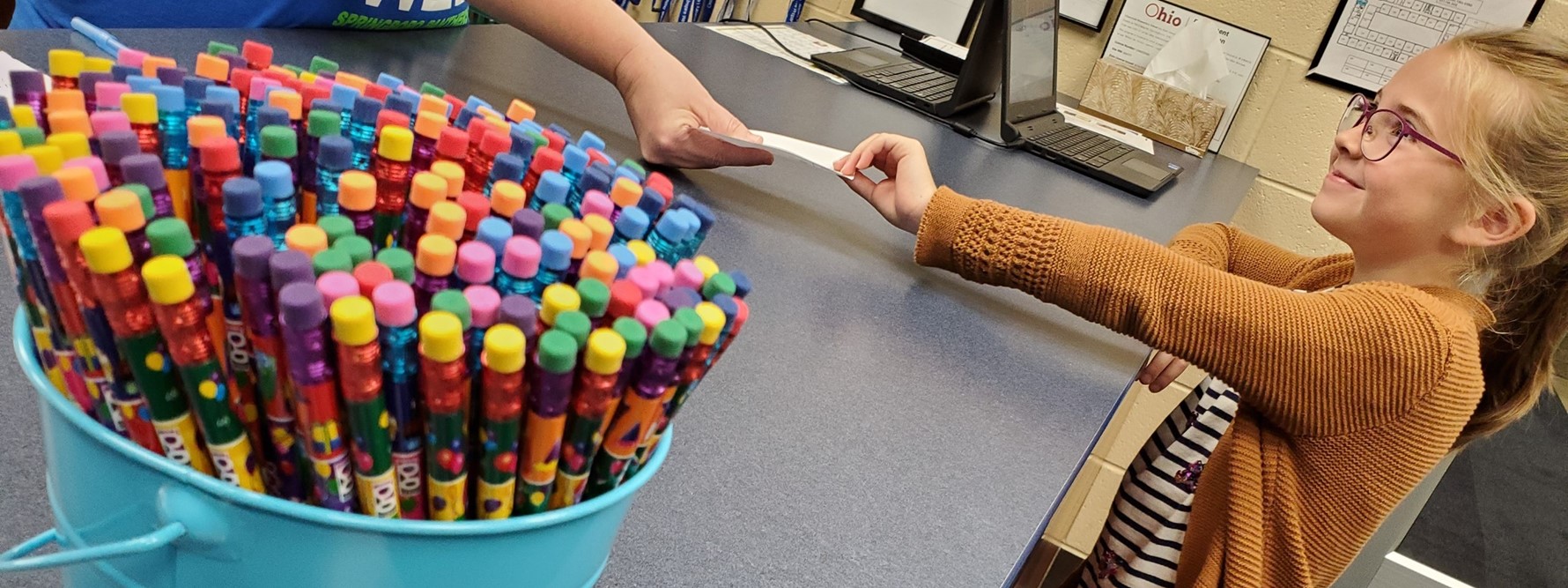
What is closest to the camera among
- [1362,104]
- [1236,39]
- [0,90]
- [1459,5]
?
[0,90]

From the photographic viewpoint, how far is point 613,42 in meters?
0.98

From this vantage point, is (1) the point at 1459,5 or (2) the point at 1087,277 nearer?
(2) the point at 1087,277

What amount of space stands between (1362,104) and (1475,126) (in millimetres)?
123

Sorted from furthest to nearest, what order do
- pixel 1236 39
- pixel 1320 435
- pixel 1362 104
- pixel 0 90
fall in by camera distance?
pixel 1236 39, pixel 1362 104, pixel 1320 435, pixel 0 90

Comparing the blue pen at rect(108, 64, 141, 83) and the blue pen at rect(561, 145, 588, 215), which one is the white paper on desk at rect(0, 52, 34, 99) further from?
the blue pen at rect(561, 145, 588, 215)

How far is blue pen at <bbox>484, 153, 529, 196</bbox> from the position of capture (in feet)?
1.12

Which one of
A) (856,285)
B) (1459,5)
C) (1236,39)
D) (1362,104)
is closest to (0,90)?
(856,285)

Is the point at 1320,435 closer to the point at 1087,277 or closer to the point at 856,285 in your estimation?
the point at 1087,277

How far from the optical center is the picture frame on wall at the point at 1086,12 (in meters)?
1.99

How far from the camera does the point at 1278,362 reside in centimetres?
74

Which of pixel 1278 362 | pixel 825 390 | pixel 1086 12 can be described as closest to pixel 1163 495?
pixel 1278 362

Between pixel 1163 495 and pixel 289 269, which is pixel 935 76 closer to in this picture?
pixel 1163 495

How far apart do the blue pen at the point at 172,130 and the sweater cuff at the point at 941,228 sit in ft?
2.03

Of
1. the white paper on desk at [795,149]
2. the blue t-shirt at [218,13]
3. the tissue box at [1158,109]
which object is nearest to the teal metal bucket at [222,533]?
the white paper on desk at [795,149]
